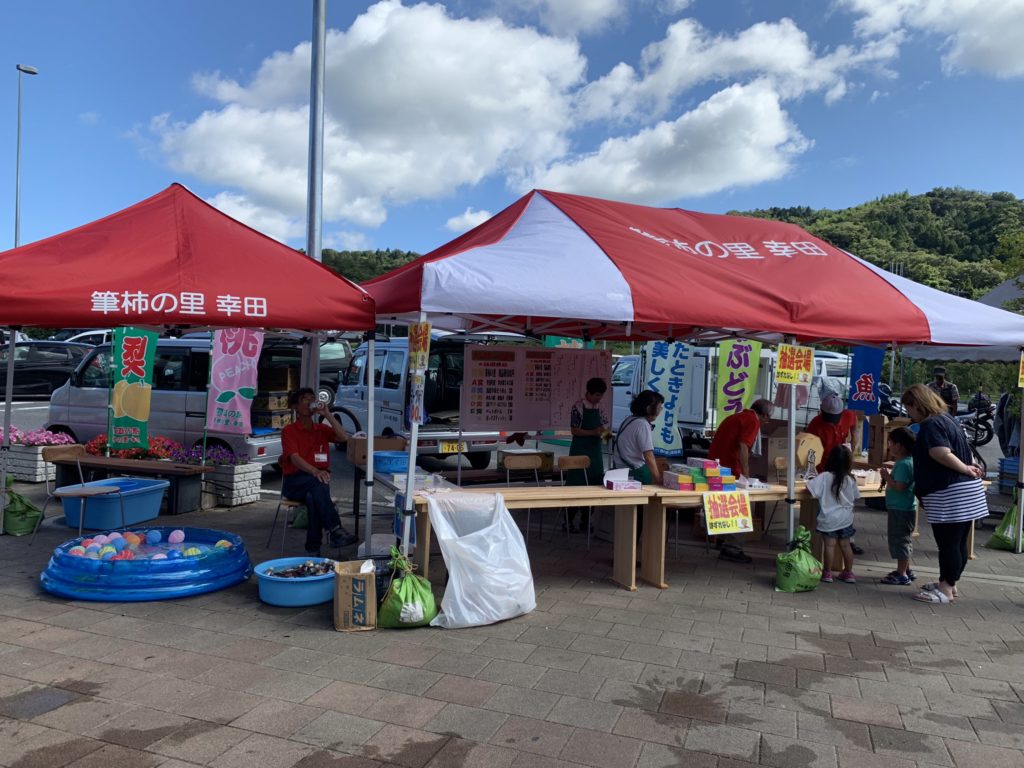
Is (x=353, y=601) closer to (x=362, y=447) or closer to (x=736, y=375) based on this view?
(x=362, y=447)

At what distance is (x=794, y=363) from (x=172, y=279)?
4.65 m

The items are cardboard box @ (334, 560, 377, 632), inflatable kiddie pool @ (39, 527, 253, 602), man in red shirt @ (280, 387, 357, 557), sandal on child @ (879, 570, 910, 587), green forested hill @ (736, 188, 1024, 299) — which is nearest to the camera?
cardboard box @ (334, 560, 377, 632)

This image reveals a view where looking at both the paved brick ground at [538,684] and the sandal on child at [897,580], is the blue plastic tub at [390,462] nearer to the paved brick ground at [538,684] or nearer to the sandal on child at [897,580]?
the paved brick ground at [538,684]

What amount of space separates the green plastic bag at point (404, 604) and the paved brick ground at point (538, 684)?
0.09 m

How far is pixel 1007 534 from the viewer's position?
23.4 feet

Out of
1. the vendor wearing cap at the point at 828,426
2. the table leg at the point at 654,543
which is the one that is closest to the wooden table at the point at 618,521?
the table leg at the point at 654,543

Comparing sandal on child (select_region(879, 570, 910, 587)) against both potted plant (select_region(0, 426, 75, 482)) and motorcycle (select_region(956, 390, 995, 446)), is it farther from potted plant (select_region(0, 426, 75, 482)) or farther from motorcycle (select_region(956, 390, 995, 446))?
motorcycle (select_region(956, 390, 995, 446))

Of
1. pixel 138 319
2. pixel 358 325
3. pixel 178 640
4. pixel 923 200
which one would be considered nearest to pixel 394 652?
pixel 178 640

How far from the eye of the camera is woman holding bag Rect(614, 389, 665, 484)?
6223 millimetres

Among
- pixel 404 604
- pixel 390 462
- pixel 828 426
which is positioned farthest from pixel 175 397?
pixel 828 426

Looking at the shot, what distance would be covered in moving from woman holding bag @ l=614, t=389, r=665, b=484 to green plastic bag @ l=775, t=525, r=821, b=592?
46.2 inches

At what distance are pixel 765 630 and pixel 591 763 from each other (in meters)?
2.14

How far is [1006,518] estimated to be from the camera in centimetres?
724

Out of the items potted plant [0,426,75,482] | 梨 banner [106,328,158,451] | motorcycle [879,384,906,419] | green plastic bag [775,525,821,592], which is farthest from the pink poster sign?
motorcycle [879,384,906,419]
